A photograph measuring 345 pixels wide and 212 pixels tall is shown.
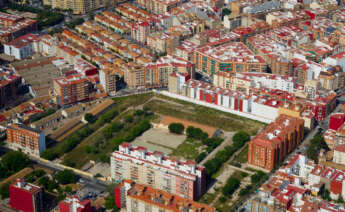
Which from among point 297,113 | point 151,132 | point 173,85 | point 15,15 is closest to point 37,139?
point 151,132

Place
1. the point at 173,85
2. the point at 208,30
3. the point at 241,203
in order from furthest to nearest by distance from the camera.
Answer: the point at 208,30
the point at 173,85
the point at 241,203

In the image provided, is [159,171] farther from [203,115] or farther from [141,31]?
[141,31]

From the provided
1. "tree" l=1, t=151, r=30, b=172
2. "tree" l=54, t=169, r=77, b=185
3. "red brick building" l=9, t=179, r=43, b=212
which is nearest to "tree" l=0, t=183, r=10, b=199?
"red brick building" l=9, t=179, r=43, b=212

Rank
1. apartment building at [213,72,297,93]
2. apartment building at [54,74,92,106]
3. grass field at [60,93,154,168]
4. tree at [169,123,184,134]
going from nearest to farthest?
grass field at [60,93,154,168]
tree at [169,123,184,134]
apartment building at [54,74,92,106]
apartment building at [213,72,297,93]

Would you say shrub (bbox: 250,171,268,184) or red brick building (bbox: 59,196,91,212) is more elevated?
red brick building (bbox: 59,196,91,212)

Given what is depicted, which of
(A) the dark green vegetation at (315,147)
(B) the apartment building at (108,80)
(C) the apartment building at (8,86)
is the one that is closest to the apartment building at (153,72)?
(B) the apartment building at (108,80)

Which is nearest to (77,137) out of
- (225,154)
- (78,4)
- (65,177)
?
(65,177)

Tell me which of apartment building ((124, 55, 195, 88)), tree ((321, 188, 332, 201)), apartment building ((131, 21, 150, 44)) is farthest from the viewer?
apartment building ((131, 21, 150, 44))

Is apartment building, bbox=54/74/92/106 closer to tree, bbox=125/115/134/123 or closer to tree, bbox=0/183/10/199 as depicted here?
tree, bbox=125/115/134/123

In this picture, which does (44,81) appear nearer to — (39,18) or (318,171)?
(39,18)
